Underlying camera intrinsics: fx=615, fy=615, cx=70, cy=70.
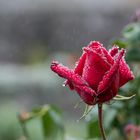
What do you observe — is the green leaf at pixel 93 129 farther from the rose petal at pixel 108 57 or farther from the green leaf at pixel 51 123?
the rose petal at pixel 108 57

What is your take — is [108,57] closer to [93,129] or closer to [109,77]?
[109,77]

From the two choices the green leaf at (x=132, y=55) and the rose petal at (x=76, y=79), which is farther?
the green leaf at (x=132, y=55)

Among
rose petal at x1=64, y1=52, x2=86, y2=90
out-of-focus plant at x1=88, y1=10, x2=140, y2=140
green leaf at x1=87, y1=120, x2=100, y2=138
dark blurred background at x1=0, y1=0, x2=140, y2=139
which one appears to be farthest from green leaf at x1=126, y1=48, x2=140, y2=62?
dark blurred background at x1=0, y1=0, x2=140, y2=139

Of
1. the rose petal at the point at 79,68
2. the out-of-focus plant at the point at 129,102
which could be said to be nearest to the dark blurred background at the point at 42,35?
the out-of-focus plant at the point at 129,102

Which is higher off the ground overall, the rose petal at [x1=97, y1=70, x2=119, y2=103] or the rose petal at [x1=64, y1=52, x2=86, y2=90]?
the rose petal at [x1=64, y1=52, x2=86, y2=90]

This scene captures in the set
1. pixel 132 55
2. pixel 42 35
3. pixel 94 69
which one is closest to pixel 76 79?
pixel 94 69

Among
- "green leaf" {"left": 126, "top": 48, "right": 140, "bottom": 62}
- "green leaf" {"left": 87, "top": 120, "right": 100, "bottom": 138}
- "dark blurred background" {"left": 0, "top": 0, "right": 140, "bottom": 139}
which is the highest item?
"dark blurred background" {"left": 0, "top": 0, "right": 140, "bottom": 139}

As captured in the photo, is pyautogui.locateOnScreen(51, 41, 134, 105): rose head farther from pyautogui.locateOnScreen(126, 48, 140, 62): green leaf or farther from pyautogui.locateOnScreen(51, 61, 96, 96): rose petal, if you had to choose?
pyautogui.locateOnScreen(126, 48, 140, 62): green leaf

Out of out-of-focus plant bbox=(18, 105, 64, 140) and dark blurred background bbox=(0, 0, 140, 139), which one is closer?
out-of-focus plant bbox=(18, 105, 64, 140)
